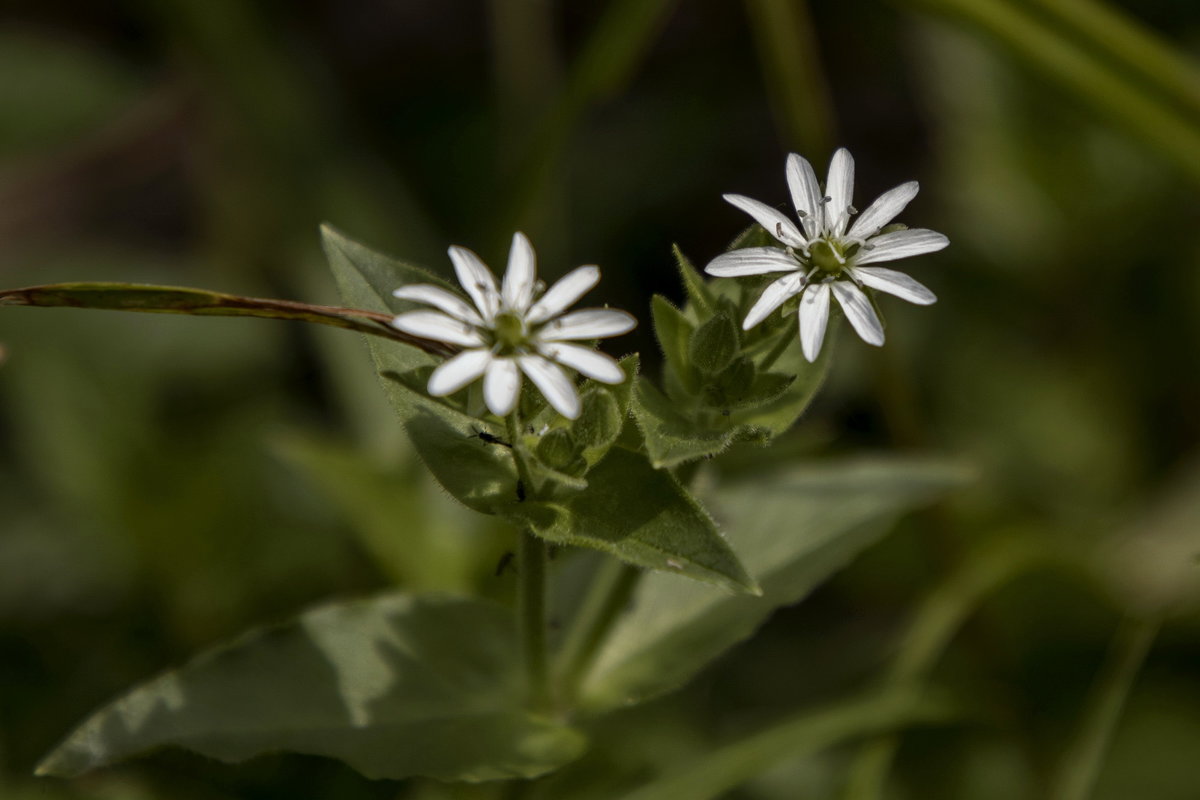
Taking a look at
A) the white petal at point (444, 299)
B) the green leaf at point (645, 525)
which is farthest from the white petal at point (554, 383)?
the green leaf at point (645, 525)

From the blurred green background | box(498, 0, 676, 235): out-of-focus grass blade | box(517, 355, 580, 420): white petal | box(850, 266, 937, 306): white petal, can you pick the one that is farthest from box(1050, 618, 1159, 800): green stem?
box(498, 0, 676, 235): out-of-focus grass blade

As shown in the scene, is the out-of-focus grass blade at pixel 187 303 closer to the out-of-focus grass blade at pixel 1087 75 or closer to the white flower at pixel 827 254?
the white flower at pixel 827 254

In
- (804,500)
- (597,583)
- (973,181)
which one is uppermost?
(973,181)

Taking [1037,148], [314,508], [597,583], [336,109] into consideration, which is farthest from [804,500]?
[336,109]

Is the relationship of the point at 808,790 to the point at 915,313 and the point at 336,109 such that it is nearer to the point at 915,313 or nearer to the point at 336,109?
the point at 915,313

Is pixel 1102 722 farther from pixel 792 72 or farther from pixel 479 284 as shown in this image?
pixel 792 72

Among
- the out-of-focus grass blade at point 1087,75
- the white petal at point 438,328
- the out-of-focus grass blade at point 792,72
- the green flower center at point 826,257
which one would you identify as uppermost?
the out-of-focus grass blade at point 792,72
